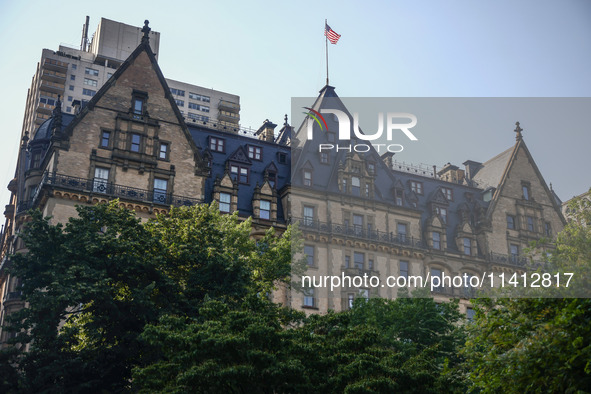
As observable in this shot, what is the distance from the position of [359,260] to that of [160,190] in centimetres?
1773

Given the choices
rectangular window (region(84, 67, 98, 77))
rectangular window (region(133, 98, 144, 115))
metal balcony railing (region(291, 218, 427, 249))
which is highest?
rectangular window (region(84, 67, 98, 77))

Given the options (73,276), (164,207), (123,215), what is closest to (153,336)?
(73,276)

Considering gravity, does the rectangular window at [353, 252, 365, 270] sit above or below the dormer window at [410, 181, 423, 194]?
below

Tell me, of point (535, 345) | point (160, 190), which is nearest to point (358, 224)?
point (160, 190)

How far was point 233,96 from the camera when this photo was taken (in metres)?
148

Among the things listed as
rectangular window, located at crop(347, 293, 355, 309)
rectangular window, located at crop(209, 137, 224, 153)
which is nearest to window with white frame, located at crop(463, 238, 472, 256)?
rectangular window, located at crop(347, 293, 355, 309)

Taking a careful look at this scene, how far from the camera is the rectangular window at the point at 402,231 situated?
63.0 meters

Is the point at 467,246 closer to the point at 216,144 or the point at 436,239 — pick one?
the point at 436,239

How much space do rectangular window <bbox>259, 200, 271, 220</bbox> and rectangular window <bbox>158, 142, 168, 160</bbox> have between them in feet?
29.6

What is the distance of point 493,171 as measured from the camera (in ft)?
249

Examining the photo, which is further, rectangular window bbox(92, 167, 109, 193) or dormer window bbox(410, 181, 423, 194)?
dormer window bbox(410, 181, 423, 194)

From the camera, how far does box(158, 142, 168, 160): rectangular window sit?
55156mm

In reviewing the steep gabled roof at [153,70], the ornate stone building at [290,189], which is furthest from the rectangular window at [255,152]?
the steep gabled roof at [153,70]

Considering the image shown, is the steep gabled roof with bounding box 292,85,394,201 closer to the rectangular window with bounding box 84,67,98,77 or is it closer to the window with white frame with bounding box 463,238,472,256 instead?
the window with white frame with bounding box 463,238,472,256
